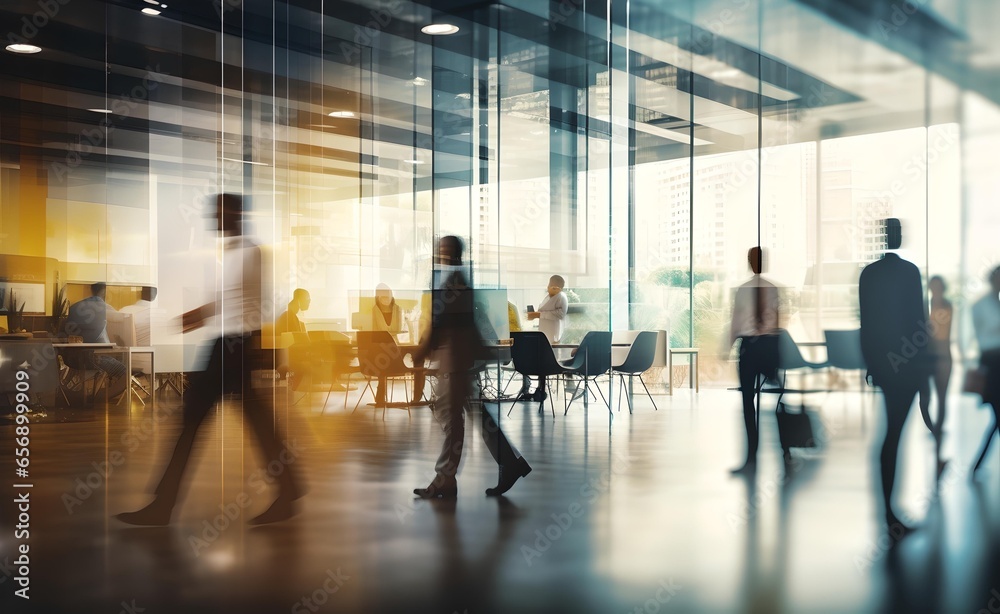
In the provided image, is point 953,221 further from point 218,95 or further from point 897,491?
point 218,95

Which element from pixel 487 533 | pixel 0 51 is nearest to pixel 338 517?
pixel 487 533

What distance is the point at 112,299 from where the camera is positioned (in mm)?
4820

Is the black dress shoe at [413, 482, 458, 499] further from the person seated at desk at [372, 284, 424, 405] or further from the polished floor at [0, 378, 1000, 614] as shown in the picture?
the person seated at desk at [372, 284, 424, 405]

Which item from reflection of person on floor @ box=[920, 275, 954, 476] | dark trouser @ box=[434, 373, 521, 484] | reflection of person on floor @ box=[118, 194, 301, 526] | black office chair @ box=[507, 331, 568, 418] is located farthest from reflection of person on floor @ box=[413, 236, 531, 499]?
reflection of person on floor @ box=[920, 275, 954, 476]

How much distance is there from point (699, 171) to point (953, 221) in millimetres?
1071

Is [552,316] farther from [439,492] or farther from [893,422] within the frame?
[893,422]

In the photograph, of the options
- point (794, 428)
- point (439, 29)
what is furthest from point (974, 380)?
point (439, 29)

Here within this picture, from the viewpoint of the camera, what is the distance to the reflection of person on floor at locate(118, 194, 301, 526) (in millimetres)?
3998

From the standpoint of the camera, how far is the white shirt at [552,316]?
12.6ft

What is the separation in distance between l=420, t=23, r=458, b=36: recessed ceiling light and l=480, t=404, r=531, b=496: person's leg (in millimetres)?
2058

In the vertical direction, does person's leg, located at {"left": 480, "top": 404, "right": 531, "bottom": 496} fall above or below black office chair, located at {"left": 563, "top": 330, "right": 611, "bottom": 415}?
below

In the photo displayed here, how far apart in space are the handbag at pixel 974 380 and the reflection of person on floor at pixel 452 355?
6.72ft

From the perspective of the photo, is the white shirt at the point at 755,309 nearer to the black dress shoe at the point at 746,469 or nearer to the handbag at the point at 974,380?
the black dress shoe at the point at 746,469

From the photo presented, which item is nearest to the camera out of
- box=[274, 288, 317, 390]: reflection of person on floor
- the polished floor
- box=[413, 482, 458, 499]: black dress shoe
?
the polished floor
